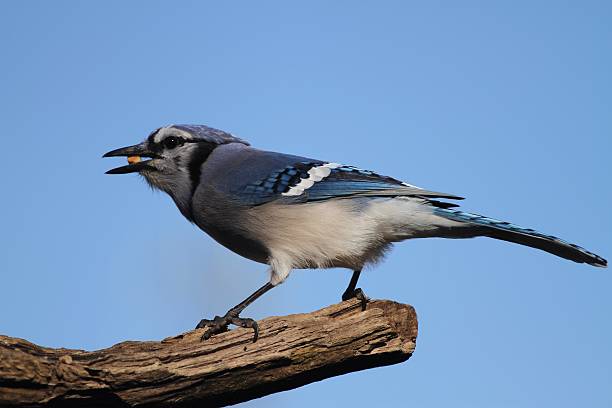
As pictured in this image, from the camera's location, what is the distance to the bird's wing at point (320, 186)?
211 inches

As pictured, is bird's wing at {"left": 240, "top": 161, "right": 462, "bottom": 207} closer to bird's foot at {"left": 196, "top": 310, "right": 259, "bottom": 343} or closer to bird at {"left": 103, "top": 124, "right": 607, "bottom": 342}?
bird at {"left": 103, "top": 124, "right": 607, "bottom": 342}

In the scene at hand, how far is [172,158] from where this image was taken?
5.73 metres

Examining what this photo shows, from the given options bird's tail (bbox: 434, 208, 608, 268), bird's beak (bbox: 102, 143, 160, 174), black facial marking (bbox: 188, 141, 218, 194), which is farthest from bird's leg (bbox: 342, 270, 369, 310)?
bird's beak (bbox: 102, 143, 160, 174)

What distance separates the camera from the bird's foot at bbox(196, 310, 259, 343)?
182 inches

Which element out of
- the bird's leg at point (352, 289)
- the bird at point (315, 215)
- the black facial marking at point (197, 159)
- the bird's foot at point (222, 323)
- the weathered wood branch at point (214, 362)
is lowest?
the weathered wood branch at point (214, 362)

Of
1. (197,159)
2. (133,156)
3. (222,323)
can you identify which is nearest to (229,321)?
(222,323)

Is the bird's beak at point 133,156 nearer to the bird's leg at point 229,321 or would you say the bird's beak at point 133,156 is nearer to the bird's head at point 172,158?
the bird's head at point 172,158

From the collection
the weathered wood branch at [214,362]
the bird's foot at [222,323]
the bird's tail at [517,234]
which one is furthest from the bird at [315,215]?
the weathered wood branch at [214,362]

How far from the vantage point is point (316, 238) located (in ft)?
17.1

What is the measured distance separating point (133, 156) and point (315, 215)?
1.49 m

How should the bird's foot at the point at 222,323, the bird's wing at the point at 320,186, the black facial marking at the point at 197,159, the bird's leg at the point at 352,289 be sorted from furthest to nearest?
the black facial marking at the point at 197,159 < the bird's wing at the point at 320,186 < the bird's leg at the point at 352,289 < the bird's foot at the point at 222,323

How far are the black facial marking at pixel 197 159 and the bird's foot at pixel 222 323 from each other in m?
1.13

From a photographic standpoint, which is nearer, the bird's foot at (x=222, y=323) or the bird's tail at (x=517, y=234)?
the bird's foot at (x=222, y=323)

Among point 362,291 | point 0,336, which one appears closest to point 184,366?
point 0,336
